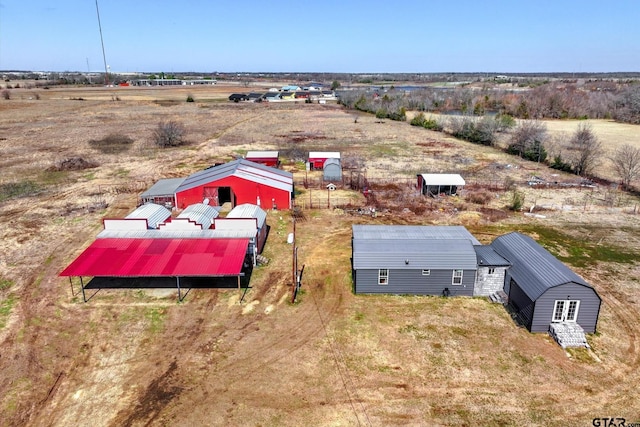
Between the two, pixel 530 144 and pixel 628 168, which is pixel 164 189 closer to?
pixel 628 168

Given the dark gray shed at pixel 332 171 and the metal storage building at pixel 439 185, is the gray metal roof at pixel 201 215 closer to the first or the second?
the dark gray shed at pixel 332 171

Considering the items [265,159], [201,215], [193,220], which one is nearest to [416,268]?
[193,220]

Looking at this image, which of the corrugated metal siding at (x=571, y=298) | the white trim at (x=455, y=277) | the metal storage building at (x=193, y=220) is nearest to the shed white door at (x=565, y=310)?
the corrugated metal siding at (x=571, y=298)

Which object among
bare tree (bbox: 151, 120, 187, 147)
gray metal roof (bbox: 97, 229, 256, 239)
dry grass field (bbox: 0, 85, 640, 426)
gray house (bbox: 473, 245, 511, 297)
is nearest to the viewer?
dry grass field (bbox: 0, 85, 640, 426)

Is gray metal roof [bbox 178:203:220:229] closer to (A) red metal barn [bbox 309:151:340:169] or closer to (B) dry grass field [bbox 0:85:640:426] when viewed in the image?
(B) dry grass field [bbox 0:85:640:426]

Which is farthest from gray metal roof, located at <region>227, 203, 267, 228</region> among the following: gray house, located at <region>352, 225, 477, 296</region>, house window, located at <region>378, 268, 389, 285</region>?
house window, located at <region>378, 268, 389, 285</region>

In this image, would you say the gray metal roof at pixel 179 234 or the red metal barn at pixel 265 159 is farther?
the red metal barn at pixel 265 159
